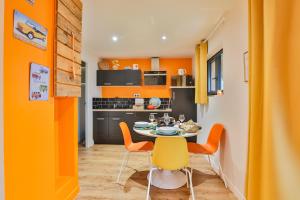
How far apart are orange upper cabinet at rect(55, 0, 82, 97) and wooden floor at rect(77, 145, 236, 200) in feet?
4.32

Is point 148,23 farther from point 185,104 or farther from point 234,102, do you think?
point 185,104

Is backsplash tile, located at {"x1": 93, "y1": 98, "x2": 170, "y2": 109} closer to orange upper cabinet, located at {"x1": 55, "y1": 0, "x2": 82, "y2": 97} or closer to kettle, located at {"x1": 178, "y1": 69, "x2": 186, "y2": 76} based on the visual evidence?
kettle, located at {"x1": 178, "y1": 69, "x2": 186, "y2": 76}

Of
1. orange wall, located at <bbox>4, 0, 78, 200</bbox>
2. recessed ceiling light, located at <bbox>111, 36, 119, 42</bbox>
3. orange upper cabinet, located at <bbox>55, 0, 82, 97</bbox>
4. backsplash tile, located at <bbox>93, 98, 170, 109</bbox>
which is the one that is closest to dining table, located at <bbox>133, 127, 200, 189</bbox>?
orange upper cabinet, located at <bbox>55, 0, 82, 97</bbox>

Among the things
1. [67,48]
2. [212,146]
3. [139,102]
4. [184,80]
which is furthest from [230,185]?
[139,102]

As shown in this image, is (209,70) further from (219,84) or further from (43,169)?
(43,169)

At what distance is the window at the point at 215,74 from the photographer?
348 cm

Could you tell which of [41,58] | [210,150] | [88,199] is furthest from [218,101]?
[41,58]

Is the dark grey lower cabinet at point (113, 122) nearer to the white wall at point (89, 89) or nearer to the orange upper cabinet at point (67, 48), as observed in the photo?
the white wall at point (89, 89)

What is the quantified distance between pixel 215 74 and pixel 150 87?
2.28 metres

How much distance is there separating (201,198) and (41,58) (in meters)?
2.27

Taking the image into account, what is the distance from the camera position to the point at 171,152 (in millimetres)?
2236

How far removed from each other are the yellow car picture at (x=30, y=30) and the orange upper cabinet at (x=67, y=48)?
9.0 inches

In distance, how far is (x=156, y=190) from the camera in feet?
8.45

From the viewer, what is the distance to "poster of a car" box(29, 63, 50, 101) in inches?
56.4
